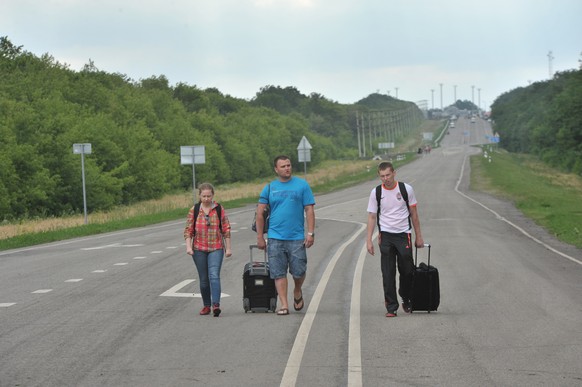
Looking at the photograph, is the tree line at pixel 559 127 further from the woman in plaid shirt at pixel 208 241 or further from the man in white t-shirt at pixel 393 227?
the woman in plaid shirt at pixel 208 241

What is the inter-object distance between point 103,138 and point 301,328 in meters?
46.5

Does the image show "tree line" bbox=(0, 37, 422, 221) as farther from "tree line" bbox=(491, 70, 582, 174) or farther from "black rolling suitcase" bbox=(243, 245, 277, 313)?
"black rolling suitcase" bbox=(243, 245, 277, 313)

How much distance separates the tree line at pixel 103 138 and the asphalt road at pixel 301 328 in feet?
82.0

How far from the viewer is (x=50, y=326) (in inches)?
418

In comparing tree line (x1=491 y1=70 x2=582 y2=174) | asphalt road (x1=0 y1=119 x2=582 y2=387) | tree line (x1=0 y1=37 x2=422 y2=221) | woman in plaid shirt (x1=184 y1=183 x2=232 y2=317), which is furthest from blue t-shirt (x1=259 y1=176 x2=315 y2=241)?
tree line (x1=491 y1=70 x2=582 y2=174)

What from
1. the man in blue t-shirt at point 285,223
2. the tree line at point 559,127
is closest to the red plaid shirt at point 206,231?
the man in blue t-shirt at point 285,223

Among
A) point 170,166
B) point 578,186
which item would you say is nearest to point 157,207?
point 170,166

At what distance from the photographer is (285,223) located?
1102cm

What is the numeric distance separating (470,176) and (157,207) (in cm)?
3500

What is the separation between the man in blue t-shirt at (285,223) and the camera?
11.0m

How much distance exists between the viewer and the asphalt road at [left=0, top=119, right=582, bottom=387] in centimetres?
775

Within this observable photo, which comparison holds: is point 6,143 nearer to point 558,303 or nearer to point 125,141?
A: point 125,141

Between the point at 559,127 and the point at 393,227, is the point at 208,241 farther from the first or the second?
the point at 559,127

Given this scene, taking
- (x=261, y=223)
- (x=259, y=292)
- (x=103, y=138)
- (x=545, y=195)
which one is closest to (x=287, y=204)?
(x=261, y=223)
